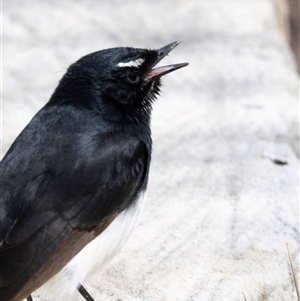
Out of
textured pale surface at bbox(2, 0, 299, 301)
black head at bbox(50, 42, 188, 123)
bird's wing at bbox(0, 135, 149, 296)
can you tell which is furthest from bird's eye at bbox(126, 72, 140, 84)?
textured pale surface at bbox(2, 0, 299, 301)

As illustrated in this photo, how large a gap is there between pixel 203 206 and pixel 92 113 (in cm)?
121

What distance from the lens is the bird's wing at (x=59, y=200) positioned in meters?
3.35

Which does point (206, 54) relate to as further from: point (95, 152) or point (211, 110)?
point (95, 152)

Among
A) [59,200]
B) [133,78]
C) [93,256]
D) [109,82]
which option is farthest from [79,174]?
[133,78]

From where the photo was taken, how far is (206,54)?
6551 mm

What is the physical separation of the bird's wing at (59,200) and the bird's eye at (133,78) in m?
0.34

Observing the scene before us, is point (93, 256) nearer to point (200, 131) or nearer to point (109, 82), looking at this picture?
point (109, 82)

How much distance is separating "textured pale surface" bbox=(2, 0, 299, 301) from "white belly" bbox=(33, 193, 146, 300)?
30 cm

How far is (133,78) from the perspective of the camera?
13.3ft

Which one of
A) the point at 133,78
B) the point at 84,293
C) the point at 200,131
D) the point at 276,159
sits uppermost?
the point at 133,78

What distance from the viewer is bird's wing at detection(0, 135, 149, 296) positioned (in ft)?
11.0

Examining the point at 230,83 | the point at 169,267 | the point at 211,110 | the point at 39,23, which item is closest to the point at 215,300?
the point at 169,267

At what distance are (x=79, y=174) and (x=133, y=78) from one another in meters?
0.72

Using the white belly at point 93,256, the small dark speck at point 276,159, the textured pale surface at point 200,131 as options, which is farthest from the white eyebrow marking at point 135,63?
the small dark speck at point 276,159
